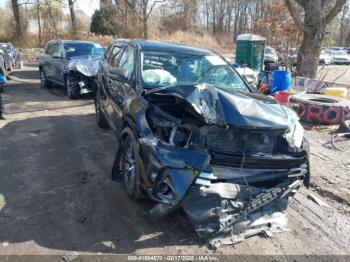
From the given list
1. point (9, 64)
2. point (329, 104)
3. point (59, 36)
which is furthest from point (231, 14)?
point (329, 104)

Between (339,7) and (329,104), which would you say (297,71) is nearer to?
(339,7)

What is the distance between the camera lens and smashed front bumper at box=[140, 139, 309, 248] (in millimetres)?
2953

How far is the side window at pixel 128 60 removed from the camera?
4.67m

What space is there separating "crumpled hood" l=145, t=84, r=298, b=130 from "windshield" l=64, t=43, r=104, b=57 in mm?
8164

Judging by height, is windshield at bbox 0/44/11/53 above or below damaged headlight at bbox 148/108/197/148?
above

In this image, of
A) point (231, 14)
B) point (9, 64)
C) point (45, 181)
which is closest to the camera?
point (45, 181)

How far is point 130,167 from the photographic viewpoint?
3920mm

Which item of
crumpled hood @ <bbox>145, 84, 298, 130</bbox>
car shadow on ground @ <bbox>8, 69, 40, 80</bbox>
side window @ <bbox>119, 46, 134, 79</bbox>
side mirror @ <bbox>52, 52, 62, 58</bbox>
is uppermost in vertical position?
side window @ <bbox>119, 46, 134, 79</bbox>

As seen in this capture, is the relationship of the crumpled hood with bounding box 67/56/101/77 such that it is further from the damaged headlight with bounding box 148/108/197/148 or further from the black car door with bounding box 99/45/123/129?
the damaged headlight with bounding box 148/108/197/148

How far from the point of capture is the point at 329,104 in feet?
25.3

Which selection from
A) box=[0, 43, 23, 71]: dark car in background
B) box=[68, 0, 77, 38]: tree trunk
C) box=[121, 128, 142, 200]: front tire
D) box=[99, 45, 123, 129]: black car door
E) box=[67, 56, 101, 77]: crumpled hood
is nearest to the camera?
box=[121, 128, 142, 200]: front tire

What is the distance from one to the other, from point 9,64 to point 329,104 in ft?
49.0

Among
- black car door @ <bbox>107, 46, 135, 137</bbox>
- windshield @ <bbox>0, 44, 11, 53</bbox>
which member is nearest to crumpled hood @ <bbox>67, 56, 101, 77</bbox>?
black car door @ <bbox>107, 46, 135, 137</bbox>

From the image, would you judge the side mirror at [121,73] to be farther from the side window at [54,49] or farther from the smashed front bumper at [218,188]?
the side window at [54,49]
